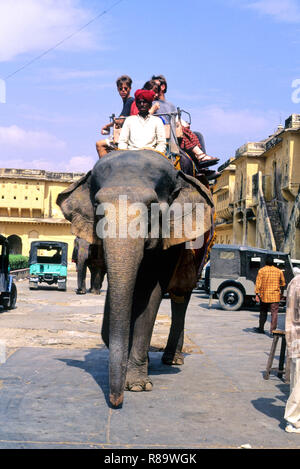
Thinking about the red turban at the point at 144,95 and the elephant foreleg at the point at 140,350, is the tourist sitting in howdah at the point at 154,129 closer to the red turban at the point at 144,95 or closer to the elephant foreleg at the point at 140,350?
the red turban at the point at 144,95

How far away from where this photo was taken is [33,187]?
6750 centimetres

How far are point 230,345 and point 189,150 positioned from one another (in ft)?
12.9

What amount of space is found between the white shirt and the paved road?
2.75m

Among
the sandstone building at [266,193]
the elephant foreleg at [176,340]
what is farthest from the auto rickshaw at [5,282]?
the sandstone building at [266,193]

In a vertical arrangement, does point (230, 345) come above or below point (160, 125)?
below

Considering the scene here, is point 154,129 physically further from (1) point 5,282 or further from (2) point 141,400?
(1) point 5,282

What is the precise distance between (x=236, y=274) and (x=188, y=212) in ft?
45.7

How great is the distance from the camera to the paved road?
472 cm

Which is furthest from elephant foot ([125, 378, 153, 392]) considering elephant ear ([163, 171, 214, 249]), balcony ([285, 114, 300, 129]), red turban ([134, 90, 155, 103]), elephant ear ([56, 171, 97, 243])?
balcony ([285, 114, 300, 129])

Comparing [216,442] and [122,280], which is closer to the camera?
[216,442]
